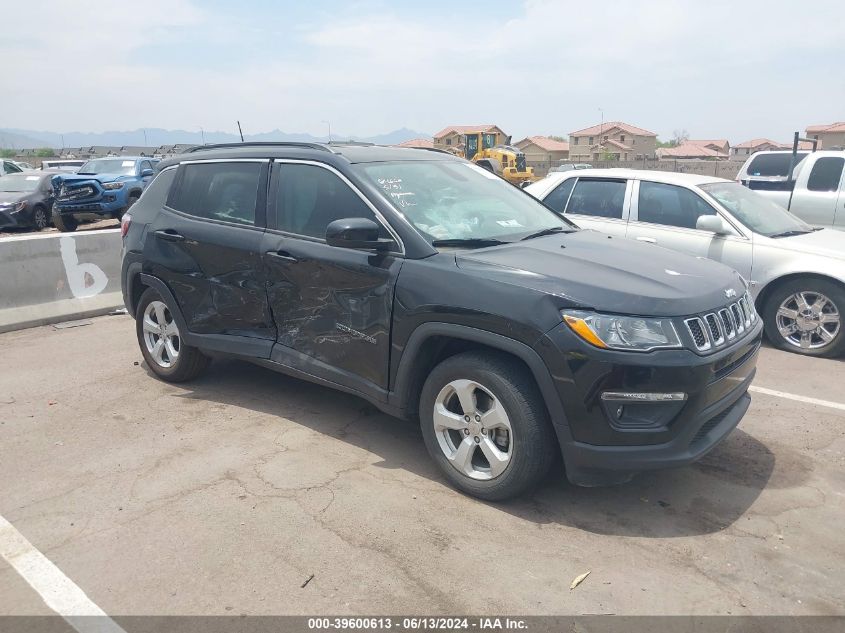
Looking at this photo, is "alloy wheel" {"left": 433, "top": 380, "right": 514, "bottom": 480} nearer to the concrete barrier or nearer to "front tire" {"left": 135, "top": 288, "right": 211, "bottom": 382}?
"front tire" {"left": 135, "top": 288, "right": 211, "bottom": 382}

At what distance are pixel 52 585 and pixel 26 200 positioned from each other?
14452mm

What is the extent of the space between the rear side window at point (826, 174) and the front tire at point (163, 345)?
8.76 meters

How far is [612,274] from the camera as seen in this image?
3.56m

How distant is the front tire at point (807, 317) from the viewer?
623 cm

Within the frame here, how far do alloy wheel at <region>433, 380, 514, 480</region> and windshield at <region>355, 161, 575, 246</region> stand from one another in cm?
91

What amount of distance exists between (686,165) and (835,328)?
44.6 m

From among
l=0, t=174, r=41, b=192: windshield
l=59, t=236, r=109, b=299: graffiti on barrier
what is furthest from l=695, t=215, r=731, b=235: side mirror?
l=0, t=174, r=41, b=192: windshield

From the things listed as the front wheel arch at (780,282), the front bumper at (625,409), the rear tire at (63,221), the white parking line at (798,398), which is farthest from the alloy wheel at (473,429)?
the rear tire at (63,221)

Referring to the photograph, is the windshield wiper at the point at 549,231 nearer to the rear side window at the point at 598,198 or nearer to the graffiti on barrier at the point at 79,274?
the rear side window at the point at 598,198

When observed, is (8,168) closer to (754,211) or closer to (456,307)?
(754,211)

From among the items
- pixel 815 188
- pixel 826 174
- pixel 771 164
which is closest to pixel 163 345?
pixel 815 188

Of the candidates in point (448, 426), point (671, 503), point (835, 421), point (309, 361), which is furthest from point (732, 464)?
point (309, 361)

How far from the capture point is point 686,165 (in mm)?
47156

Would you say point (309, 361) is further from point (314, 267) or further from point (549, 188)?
point (549, 188)
